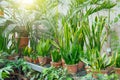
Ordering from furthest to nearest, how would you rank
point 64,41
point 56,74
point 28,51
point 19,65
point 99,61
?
point 28,51 < point 19,65 < point 64,41 < point 56,74 < point 99,61

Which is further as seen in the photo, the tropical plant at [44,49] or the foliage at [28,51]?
the foliage at [28,51]

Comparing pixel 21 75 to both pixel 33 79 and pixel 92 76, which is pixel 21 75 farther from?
pixel 92 76

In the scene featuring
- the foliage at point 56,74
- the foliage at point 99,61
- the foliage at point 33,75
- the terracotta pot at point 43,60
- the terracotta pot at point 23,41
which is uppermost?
the terracotta pot at point 23,41

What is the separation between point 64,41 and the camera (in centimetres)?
236

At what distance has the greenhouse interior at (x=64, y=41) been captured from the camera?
6.95 ft

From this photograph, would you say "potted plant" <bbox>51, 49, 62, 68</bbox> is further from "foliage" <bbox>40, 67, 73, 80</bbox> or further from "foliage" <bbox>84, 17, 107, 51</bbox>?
"foliage" <bbox>84, 17, 107, 51</bbox>

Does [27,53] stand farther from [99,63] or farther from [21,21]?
[99,63]

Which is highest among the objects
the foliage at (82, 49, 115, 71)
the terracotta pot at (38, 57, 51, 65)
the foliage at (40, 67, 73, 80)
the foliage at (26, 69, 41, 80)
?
the foliage at (82, 49, 115, 71)

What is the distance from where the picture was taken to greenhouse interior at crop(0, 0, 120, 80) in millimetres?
2119

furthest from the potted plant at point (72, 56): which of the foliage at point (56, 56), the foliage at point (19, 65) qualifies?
the foliage at point (19, 65)

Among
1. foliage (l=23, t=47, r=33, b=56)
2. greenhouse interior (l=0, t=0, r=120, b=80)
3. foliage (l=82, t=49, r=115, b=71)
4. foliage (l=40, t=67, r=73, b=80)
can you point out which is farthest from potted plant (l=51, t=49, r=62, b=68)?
foliage (l=23, t=47, r=33, b=56)

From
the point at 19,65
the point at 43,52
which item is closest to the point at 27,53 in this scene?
the point at 19,65

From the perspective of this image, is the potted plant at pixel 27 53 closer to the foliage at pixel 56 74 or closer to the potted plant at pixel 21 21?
the potted plant at pixel 21 21

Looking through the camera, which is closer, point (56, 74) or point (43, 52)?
point (56, 74)
